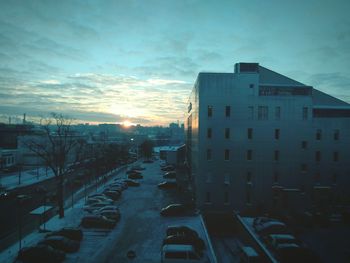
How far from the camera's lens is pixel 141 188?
127ft

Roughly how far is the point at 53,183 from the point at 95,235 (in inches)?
1045

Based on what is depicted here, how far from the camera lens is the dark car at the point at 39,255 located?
15219 mm

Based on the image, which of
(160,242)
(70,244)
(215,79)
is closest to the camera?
(70,244)

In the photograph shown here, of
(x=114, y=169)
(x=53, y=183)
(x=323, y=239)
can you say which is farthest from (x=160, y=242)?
(x=114, y=169)

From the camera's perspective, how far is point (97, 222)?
70.9 ft

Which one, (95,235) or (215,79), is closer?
(95,235)

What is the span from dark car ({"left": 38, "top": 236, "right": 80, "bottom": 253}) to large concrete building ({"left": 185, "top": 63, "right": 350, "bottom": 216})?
561 inches

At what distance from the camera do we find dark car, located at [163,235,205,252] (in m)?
17.9

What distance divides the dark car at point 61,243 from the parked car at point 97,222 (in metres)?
4.25

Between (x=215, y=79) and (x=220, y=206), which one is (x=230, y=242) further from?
(x=215, y=79)

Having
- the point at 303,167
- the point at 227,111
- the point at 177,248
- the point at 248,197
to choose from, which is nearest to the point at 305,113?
the point at 303,167

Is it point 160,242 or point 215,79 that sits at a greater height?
point 215,79

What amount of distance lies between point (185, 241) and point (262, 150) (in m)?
14.6

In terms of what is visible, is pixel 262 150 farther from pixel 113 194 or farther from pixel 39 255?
pixel 39 255
